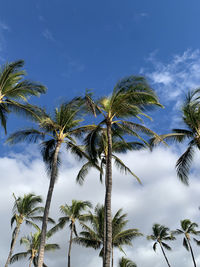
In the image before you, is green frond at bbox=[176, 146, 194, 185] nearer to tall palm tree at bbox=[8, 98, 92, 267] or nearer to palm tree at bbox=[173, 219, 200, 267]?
tall palm tree at bbox=[8, 98, 92, 267]

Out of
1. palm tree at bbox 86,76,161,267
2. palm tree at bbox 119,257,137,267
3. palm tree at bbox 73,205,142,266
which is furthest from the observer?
palm tree at bbox 119,257,137,267

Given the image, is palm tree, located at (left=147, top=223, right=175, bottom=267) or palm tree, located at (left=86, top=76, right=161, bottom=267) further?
palm tree, located at (left=147, top=223, right=175, bottom=267)

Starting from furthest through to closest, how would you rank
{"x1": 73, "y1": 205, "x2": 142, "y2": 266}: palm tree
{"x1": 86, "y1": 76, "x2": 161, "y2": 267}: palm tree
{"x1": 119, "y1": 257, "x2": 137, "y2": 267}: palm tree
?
{"x1": 119, "y1": 257, "x2": 137, "y2": 267}: palm tree → {"x1": 73, "y1": 205, "x2": 142, "y2": 266}: palm tree → {"x1": 86, "y1": 76, "x2": 161, "y2": 267}: palm tree

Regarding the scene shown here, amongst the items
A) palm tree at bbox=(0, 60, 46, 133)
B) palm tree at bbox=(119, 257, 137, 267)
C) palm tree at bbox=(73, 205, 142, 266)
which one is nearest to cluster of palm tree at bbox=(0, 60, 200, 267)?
palm tree at bbox=(0, 60, 46, 133)

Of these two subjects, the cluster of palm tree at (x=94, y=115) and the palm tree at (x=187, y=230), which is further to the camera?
the palm tree at (x=187, y=230)

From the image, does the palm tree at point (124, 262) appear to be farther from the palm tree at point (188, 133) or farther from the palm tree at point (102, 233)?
the palm tree at point (188, 133)

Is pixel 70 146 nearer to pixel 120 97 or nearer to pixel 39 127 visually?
pixel 39 127

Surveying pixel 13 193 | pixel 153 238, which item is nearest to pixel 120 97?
pixel 13 193

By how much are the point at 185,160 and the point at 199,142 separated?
5.08 ft

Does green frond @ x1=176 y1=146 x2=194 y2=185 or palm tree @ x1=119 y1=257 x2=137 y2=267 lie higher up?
green frond @ x1=176 y1=146 x2=194 y2=185

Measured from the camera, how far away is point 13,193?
22422mm

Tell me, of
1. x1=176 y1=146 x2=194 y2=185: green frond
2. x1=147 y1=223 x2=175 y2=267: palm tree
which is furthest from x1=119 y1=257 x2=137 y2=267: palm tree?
x1=176 y1=146 x2=194 y2=185: green frond

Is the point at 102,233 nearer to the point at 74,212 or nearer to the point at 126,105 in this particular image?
the point at 74,212

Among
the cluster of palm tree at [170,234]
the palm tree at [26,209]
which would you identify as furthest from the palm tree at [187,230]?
the palm tree at [26,209]
